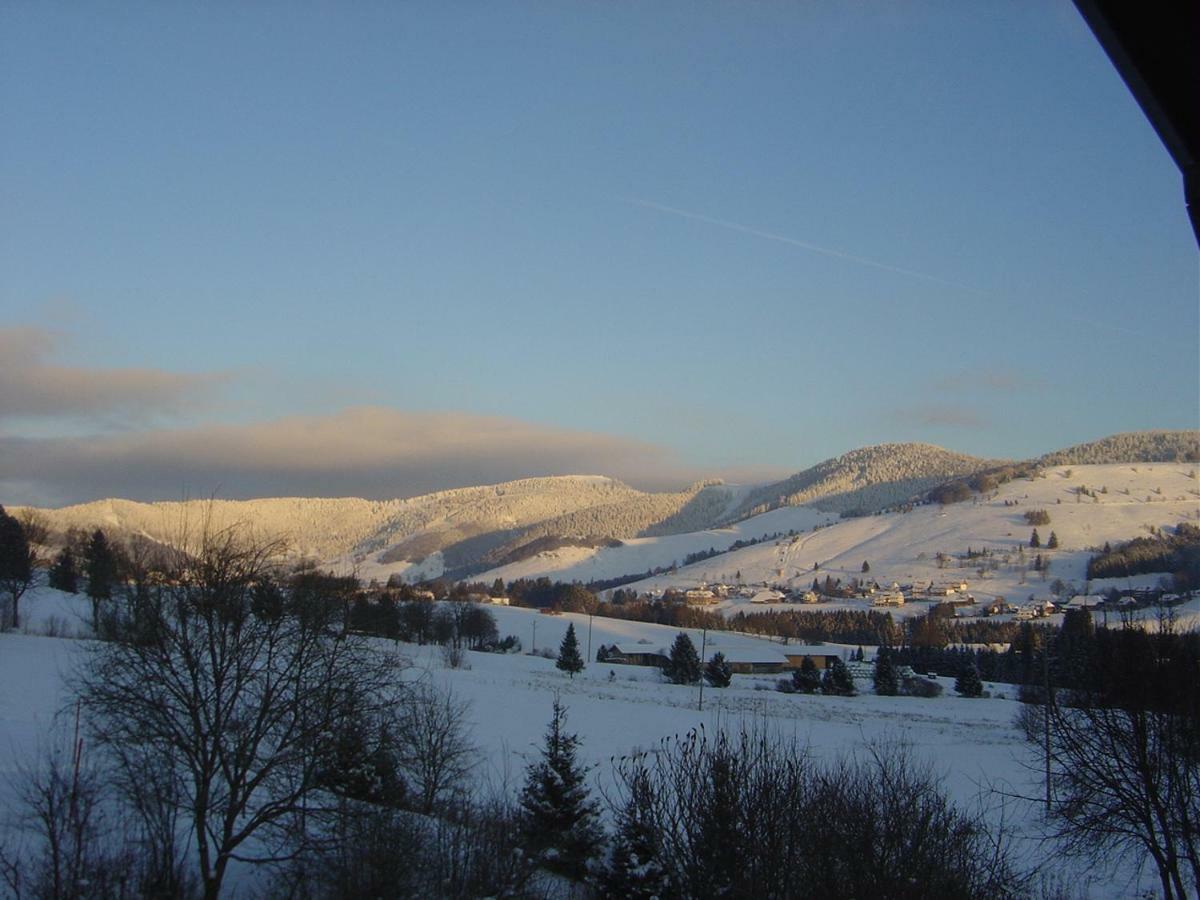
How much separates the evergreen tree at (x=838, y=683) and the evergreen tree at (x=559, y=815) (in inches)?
2293

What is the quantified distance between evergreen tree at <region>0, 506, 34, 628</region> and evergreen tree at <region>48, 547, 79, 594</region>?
1083cm

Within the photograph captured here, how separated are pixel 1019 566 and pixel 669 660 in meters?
126

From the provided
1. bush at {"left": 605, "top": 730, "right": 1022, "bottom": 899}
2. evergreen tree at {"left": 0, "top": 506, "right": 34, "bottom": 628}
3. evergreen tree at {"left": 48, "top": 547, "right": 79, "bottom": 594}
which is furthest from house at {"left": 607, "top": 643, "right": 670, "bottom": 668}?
bush at {"left": 605, "top": 730, "right": 1022, "bottom": 899}

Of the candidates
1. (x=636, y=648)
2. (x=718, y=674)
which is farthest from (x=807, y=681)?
(x=636, y=648)

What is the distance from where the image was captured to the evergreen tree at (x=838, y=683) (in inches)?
2997

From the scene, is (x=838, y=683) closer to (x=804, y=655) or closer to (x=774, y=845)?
(x=804, y=655)

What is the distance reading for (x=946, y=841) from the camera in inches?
583

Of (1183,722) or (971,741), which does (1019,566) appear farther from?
(1183,722)

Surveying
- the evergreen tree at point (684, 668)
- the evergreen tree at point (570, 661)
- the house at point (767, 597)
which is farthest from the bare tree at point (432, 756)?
the house at point (767, 597)

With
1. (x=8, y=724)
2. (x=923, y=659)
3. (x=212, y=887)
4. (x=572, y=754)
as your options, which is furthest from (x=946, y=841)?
(x=923, y=659)

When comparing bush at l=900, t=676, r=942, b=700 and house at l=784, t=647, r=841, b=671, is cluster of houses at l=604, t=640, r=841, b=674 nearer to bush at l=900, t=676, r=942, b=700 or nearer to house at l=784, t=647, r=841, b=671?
house at l=784, t=647, r=841, b=671

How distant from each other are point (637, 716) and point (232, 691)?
34267 mm

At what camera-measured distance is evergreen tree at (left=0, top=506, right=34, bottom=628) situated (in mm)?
59656

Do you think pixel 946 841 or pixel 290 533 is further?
pixel 290 533
